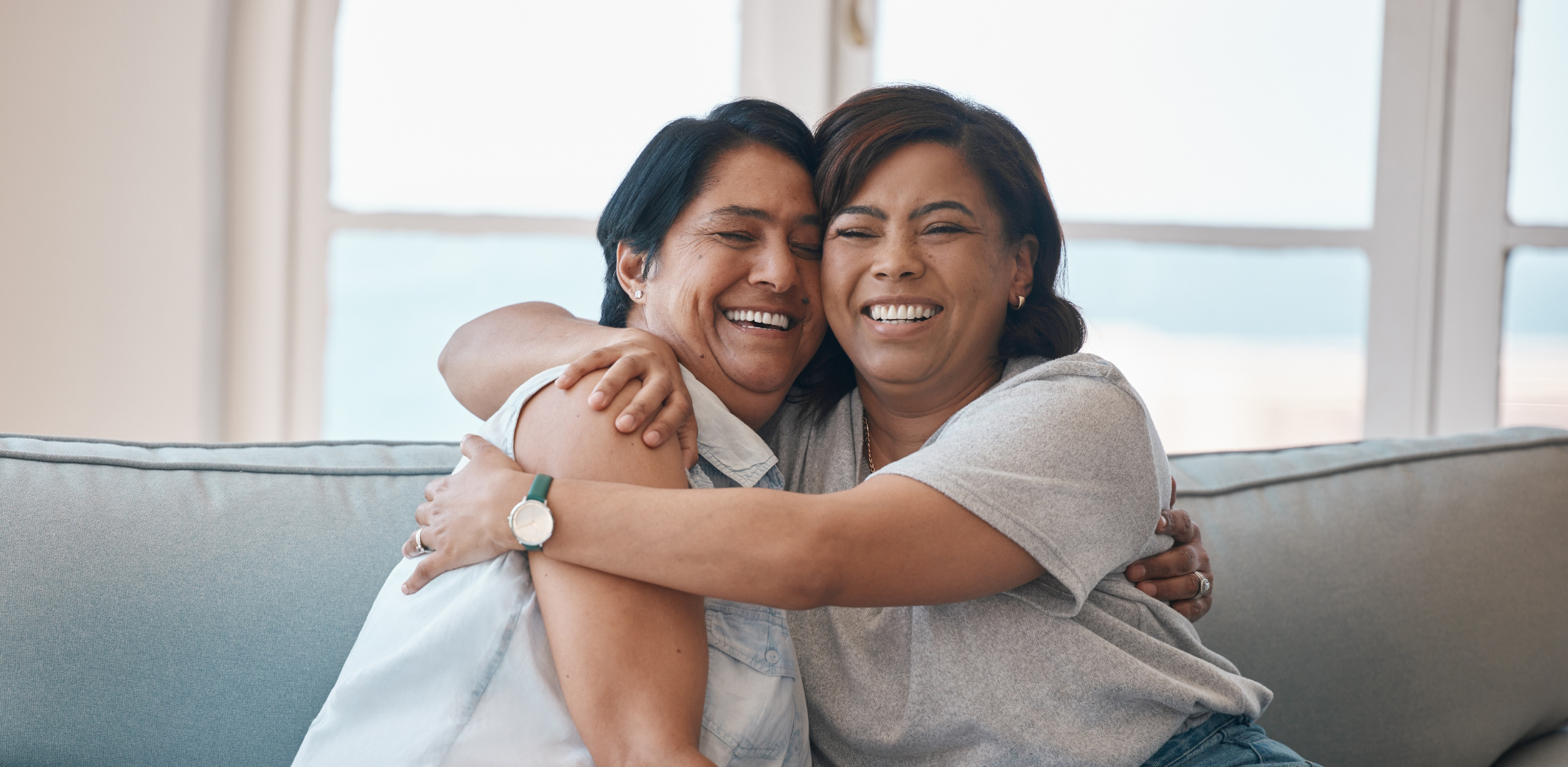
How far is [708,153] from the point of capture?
1.37 meters

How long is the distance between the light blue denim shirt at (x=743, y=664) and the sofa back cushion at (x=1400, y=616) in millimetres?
735

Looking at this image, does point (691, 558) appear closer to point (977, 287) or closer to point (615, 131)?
point (977, 287)

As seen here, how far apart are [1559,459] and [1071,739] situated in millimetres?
1130

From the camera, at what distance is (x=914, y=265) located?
4.34 feet

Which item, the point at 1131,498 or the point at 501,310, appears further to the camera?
the point at 501,310

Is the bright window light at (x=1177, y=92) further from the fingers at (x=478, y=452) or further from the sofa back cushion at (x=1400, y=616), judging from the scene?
the fingers at (x=478, y=452)

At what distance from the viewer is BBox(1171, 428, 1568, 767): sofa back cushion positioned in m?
1.54

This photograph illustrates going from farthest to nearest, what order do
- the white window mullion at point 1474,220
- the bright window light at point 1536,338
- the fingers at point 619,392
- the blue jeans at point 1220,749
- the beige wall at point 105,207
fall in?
the bright window light at point 1536,338 → the white window mullion at point 1474,220 → the beige wall at point 105,207 → the blue jeans at point 1220,749 → the fingers at point 619,392

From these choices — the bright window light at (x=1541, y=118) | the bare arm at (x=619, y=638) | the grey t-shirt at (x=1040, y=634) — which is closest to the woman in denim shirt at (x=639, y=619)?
the bare arm at (x=619, y=638)

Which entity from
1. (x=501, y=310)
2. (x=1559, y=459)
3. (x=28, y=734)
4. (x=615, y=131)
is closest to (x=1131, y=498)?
(x=501, y=310)

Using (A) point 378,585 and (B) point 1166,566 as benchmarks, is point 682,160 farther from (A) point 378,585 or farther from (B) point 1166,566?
(B) point 1166,566

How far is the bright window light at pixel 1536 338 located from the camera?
9.00 feet

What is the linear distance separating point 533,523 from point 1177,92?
2294 millimetres

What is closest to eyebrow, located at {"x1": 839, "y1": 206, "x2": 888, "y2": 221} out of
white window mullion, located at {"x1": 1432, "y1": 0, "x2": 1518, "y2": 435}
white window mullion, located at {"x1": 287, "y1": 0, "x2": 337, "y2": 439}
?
white window mullion, located at {"x1": 287, "y1": 0, "x2": 337, "y2": 439}
